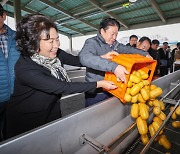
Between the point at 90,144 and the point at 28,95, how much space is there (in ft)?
1.71

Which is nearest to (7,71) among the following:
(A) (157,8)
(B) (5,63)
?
(B) (5,63)

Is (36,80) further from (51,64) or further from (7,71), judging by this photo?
(7,71)

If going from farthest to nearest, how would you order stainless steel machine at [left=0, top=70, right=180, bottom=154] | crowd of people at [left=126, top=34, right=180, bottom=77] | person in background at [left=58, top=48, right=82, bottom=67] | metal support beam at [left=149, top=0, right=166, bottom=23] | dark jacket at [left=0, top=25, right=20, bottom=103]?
metal support beam at [left=149, top=0, right=166, bottom=23], crowd of people at [left=126, top=34, right=180, bottom=77], person in background at [left=58, top=48, right=82, bottom=67], dark jacket at [left=0, top=25, right=20, bottom=103], stainless steel machine at [left=0, top=70, right=180, bottom=154]

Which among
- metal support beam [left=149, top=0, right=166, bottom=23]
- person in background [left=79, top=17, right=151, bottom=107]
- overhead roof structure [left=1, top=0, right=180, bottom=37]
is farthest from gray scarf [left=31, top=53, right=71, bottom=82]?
metal support beam [left=149, top=0, right=166, bottom=23]

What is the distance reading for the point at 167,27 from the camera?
29.8ft

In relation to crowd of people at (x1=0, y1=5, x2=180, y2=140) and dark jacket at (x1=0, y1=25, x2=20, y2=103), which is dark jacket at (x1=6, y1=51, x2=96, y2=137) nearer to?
crowd of people at (x1=0, y1=5, x2=180, y2=140)

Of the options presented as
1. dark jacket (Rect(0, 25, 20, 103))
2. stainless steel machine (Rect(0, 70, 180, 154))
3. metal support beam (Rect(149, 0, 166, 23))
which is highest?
metal support beam (Rect(149, 0, 166, 23))

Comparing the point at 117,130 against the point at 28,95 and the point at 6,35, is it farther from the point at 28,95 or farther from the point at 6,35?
the point at 6,35

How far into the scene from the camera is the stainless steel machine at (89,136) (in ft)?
2.28

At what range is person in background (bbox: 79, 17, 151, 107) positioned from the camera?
1.15 meters

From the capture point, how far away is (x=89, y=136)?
0.94m

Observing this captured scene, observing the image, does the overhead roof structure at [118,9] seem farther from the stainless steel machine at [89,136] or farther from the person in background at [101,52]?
the stainless steel machine at [89,136]

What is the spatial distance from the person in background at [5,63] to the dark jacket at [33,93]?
1.17 ft

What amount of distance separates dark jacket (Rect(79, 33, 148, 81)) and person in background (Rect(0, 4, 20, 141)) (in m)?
0.71
